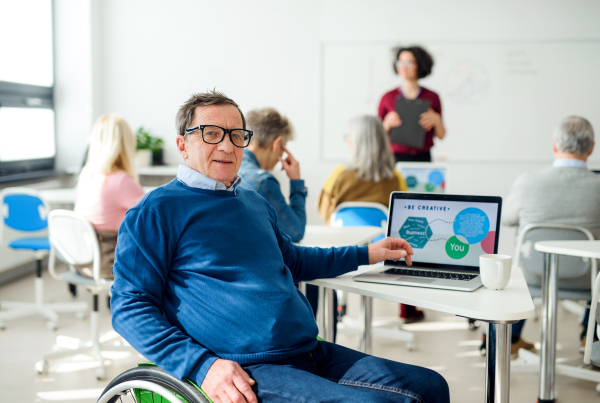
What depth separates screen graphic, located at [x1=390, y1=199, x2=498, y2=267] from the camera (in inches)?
67.9

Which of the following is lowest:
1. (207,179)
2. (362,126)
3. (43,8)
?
(207,179)

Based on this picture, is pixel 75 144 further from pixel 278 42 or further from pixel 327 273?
pixel 327 273

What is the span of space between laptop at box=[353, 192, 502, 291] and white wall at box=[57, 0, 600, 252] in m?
3.58

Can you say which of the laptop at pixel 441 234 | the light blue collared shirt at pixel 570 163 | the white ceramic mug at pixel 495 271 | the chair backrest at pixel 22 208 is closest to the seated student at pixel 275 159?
the laptop at pixel 441 234

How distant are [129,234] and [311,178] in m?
4.21

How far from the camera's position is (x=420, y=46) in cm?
520

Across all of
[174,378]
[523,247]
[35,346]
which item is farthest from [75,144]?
[174,378]

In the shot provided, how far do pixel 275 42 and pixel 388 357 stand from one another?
3.49 m

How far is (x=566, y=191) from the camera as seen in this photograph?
2621 mm

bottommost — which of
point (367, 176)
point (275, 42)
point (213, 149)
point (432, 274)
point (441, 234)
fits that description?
point (432, 274)

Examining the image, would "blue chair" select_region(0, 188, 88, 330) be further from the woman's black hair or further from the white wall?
the woman's black hair

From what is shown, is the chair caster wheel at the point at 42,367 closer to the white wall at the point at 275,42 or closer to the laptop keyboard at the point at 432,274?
the laptop keyboard at the point at 432,274

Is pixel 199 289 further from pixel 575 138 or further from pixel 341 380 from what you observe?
pixel 575 138

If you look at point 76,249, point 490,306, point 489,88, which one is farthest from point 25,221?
point 489,88
